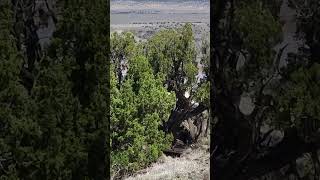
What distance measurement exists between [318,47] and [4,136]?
4.56 ft

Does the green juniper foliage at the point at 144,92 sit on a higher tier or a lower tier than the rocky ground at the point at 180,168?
higher

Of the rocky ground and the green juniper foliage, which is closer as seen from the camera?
the rocky ground

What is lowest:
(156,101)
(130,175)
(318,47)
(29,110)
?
(130,175)

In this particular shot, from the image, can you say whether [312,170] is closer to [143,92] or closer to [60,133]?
[60,133]

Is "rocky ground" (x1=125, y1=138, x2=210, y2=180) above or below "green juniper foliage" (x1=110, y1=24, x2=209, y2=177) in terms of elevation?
below

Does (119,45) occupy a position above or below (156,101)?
above

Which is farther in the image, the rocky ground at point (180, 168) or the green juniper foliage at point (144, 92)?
the green juniper foliage at point (144, 92)

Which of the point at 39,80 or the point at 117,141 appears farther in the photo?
the point at 117,141

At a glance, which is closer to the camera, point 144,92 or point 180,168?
point 180,168

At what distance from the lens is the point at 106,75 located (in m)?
2.57

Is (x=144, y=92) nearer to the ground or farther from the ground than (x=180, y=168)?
farther from the ground

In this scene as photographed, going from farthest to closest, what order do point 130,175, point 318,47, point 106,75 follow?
point 130,175
point 106,75
point 318,47

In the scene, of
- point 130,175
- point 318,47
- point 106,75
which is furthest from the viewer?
point 130,175

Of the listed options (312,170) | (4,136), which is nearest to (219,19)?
(312,170)
